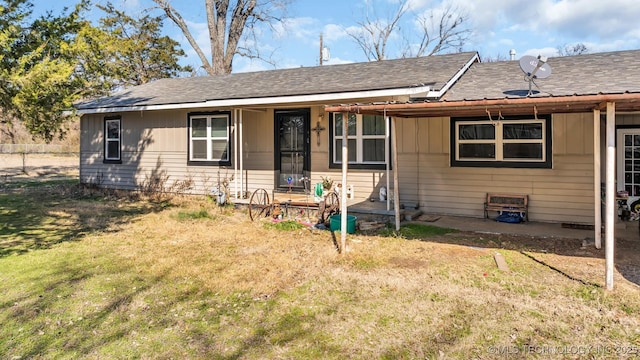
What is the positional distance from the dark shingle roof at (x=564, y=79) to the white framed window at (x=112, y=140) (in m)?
10.2

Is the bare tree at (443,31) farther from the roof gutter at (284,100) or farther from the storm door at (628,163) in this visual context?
the roof gutter at (284,100)

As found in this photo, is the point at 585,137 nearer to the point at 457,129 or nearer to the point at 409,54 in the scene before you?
the point at 457,129

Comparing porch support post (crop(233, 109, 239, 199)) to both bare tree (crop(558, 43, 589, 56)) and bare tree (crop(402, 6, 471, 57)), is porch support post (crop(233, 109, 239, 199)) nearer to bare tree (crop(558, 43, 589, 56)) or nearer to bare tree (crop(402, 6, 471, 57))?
bare tree (crop(402, 6, 471, 57))

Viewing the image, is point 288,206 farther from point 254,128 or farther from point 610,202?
point 610,202

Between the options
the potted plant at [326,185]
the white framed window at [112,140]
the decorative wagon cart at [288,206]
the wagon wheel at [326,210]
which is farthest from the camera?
the white framed window at [112,140]

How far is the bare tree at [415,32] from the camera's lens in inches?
1041

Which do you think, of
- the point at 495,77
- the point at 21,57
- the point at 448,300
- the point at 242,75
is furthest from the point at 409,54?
the point at 448,300

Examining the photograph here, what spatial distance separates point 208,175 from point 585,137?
8851 mm

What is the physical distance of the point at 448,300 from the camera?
14.3ft

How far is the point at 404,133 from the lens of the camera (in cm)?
Result: 908

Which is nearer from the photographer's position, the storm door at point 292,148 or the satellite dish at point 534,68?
the satellite dish at point 534,68

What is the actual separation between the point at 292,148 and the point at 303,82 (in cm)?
168

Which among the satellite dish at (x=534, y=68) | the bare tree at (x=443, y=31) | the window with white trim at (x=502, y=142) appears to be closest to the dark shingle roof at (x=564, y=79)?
the satellite dish at (x=534, y=68)

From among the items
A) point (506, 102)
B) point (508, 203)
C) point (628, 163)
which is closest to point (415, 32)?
point (628, 163)
